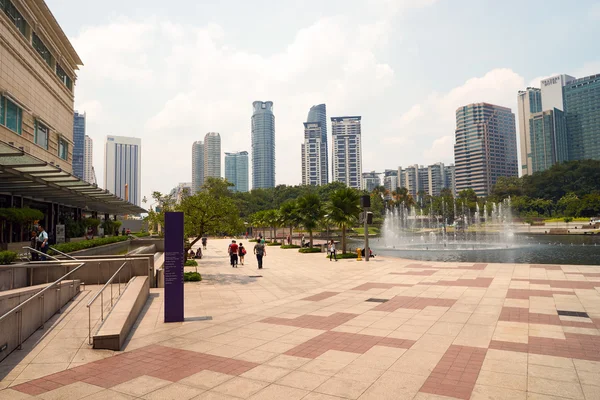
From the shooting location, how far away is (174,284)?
10.4 m

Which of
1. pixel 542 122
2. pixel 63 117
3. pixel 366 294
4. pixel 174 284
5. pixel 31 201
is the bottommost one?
pixel 366 294

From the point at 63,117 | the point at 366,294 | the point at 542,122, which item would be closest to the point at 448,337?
the point at 366,294

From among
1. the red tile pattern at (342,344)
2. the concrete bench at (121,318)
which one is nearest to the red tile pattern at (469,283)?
the red tile pattern at (342,344)

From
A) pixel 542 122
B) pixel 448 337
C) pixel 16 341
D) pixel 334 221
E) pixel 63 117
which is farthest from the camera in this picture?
pixel 542 122

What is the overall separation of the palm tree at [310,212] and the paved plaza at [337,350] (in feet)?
84.4

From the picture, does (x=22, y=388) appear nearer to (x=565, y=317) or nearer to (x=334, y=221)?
(x=565, y=317)

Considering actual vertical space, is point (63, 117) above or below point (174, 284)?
above

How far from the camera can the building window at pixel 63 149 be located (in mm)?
37250

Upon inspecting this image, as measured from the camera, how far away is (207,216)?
63.3 feet

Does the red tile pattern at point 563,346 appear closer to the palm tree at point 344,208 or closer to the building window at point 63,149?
the palm tree at point 344,208

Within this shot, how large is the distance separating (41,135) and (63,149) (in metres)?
6.72

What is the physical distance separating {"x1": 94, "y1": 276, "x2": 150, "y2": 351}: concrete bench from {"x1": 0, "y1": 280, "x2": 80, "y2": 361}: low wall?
4.88 feet

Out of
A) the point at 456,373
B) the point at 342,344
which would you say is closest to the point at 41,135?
the point at 342,344

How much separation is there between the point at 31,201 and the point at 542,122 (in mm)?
218396
